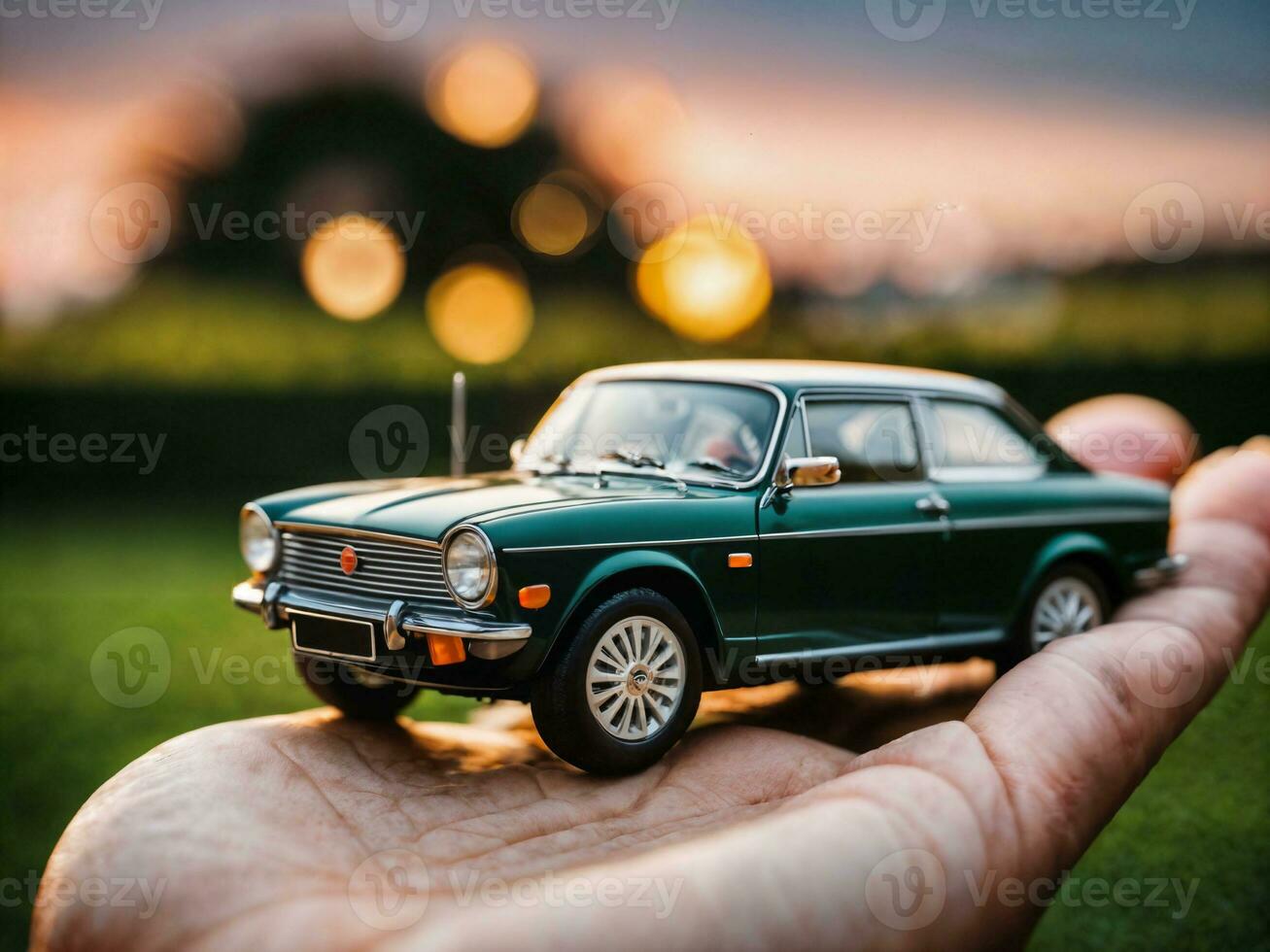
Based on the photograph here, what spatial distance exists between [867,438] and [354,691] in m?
2.97

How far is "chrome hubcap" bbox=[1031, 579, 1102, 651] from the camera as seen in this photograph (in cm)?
694

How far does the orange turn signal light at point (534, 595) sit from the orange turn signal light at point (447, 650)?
11.7 inches

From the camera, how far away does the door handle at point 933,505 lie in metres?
6.39

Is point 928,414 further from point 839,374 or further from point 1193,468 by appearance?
point 1193,468

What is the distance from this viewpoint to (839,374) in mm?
6484

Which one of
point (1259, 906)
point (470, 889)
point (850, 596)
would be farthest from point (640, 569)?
point (1259, 906)

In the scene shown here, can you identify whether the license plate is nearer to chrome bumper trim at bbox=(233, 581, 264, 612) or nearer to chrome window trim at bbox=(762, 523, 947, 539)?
chrome bumper trim at bbox=(233, 581, 264, 612)

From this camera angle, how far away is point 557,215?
98.2ft
